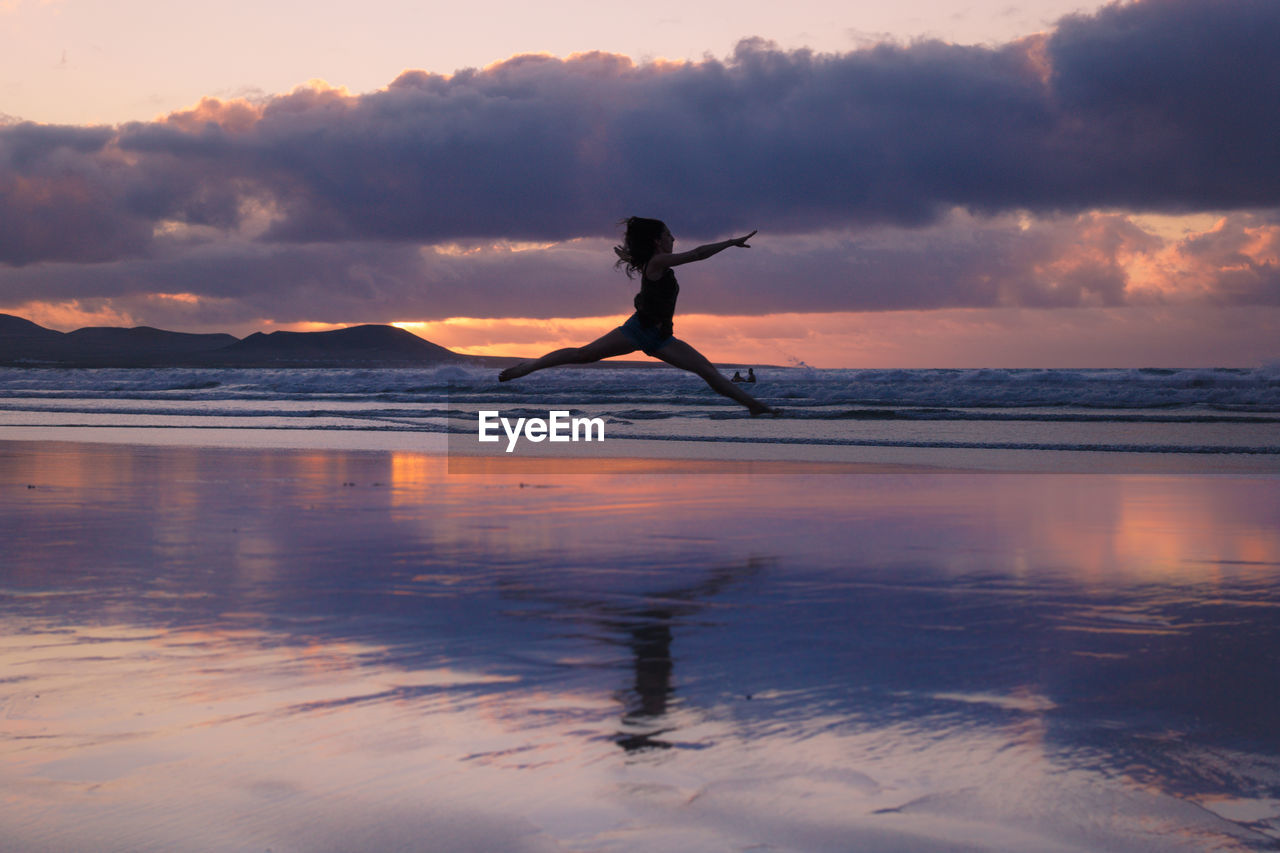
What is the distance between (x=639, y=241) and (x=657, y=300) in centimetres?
48

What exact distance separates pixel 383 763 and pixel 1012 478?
42.0 ft

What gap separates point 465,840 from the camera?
373 cm

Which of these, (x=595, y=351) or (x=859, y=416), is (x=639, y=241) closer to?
(x=595, y=351)

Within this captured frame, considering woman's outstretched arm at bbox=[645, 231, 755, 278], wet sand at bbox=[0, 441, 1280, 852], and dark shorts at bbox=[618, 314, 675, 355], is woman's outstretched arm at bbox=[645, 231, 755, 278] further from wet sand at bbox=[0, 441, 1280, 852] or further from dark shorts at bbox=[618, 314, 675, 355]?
wet sand at bbox=[0, 441, 1280, 852]

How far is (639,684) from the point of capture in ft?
17.8

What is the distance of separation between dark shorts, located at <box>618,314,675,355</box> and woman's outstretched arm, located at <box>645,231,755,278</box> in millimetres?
383

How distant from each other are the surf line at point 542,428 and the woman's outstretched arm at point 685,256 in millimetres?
13615

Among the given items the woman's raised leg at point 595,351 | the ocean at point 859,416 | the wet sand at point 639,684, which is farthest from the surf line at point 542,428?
the wet sand at point 639,684

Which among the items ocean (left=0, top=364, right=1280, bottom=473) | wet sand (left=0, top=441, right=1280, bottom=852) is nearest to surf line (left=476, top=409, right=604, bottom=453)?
ocean (left=0, top=364, right=1280, bottom=473)

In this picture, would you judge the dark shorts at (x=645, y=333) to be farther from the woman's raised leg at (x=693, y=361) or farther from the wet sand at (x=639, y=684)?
the wet sand at (x=639, y=684)

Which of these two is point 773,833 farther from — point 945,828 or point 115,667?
point 115,667

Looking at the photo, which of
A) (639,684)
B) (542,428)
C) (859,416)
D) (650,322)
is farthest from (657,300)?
(859,416)

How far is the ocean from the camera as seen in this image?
21359 millimetres

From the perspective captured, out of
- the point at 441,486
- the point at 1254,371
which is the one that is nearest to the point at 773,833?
the point at 441,486
